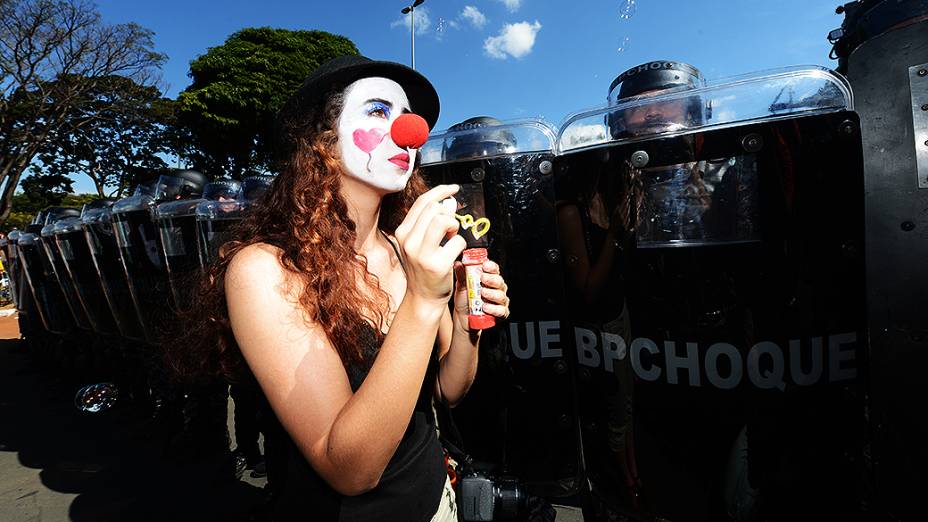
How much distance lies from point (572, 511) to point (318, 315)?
2.72 m

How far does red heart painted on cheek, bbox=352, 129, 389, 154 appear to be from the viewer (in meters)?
1.44

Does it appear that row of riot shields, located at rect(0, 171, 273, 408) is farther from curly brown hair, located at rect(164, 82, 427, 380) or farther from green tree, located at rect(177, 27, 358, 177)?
green tree, located at rect(177, 27, 358, 177)

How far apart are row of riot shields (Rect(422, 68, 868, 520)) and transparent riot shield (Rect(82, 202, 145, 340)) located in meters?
5.11

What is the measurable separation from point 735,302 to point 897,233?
1.07m

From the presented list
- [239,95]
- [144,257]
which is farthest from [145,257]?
[239,95]

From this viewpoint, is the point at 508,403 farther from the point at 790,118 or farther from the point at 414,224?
the point at 790,118

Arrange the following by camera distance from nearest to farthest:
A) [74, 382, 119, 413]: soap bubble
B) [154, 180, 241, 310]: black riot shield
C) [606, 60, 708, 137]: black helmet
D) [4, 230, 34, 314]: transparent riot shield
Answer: [606, 60, 708, 137]: black helmet, [154, 180, 241, 310]: black riot shield, [74, 382, 119, 413]: soap bubble, [4, 230, 34, 314]: transparent riot shield

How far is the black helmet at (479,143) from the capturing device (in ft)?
6.81

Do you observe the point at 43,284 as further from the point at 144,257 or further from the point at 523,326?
the point at 523,326

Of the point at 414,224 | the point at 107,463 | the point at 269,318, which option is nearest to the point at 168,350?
the point at 269,318

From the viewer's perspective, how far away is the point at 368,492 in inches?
48.0

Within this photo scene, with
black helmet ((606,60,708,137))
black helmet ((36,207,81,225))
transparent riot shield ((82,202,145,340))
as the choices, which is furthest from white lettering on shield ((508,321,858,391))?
black helmet ((36,207,81,225))

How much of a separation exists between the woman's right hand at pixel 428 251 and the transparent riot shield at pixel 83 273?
19.3 ft

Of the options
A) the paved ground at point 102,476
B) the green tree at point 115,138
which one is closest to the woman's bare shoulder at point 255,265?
the paved ground at point 102,476
